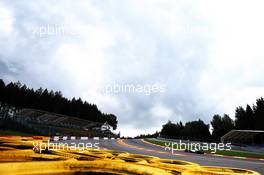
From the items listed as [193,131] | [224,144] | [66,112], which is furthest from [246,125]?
[66,112]

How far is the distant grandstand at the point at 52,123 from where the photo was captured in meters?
55.8

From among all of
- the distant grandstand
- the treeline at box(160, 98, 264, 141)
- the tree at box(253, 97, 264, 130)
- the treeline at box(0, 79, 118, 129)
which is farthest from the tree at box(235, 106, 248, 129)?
the treeline at box(0, 79, 118, 129)

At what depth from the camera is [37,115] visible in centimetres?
7050

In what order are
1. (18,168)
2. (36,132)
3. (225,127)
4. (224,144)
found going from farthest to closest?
(225,127) < (36,132) < (224,144) < (18,168)

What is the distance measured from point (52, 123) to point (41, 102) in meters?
24.2

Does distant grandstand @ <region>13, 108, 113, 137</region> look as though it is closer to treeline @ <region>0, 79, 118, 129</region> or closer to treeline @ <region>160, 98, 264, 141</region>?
treeline @ <region>0, 79, 118, 129</region>

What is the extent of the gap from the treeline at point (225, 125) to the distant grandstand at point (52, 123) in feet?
80.7

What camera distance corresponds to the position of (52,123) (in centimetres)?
7312

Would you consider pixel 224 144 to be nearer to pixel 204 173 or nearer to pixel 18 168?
pixel 204 173

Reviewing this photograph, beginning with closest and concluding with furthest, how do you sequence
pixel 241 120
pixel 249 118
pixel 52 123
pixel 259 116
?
pixel 259 116, pixel 52 123, pixel 249 118, pixel 241 120

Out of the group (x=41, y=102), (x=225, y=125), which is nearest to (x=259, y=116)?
(x=225, y=125)

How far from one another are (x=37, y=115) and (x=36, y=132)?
18374 millimetres

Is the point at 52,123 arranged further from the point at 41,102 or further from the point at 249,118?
the point at 249,118

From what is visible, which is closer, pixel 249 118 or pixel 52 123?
pixel 52 123
